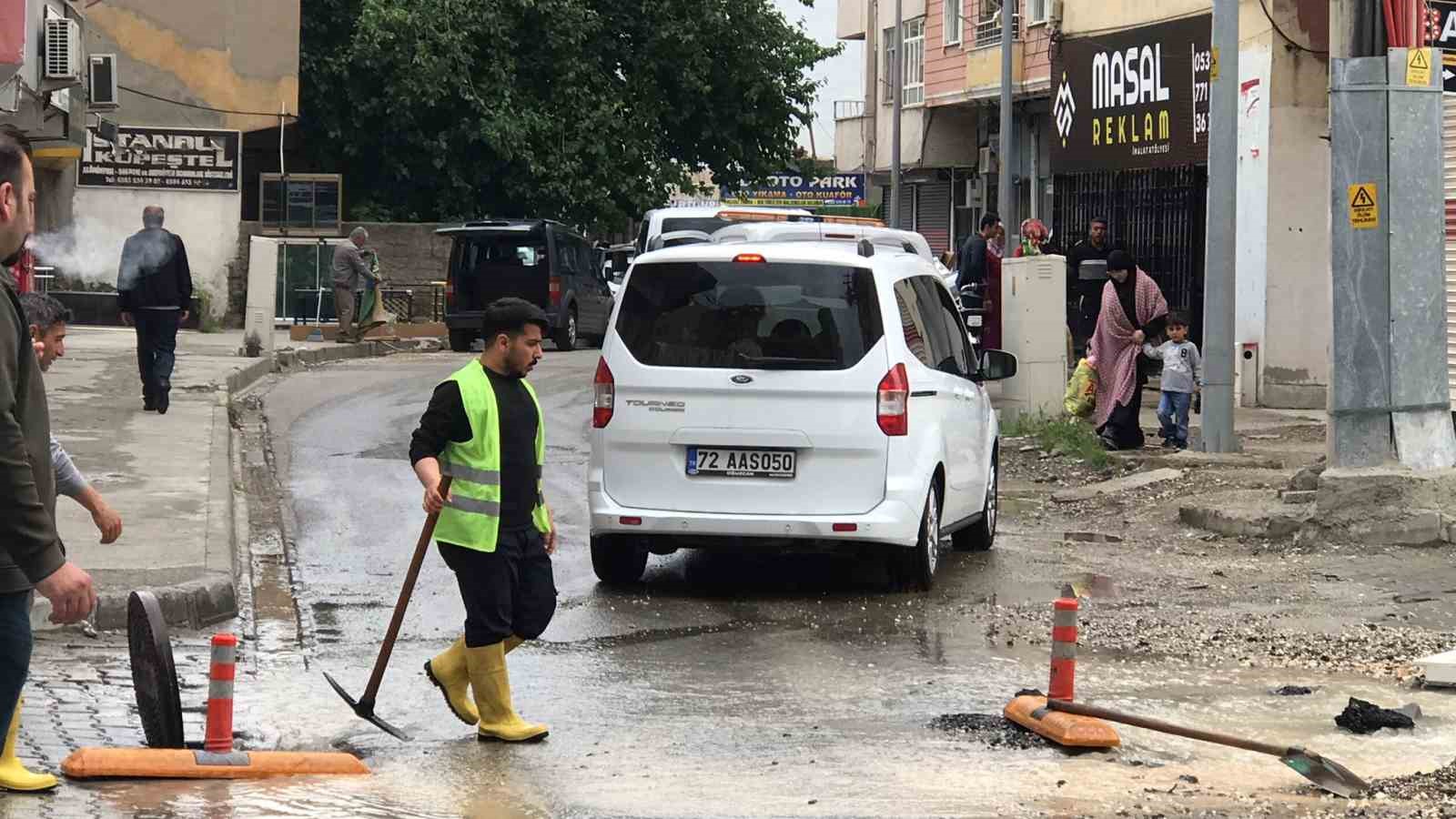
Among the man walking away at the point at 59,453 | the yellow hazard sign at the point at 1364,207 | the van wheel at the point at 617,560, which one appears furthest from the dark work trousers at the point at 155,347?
the man walking away at the point at 59,453

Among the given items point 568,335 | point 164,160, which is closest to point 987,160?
point 568,335

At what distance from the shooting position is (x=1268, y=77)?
2177 cm

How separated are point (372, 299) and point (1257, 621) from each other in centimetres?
2303

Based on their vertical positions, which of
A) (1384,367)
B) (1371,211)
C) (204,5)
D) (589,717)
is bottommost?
(589,717)

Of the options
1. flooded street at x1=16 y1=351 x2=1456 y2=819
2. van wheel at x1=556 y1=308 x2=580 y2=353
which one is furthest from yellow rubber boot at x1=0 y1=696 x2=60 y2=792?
van wheel at x1=556 y1=308 x2=580 y2=353

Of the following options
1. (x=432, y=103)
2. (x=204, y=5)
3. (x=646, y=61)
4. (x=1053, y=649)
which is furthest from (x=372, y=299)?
(x=1053, y=649)

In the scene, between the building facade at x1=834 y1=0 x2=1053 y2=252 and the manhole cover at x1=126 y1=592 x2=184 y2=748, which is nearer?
the manhole cover at x1=126 y1=592 x2=184 y2=748

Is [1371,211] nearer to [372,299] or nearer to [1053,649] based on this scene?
[1053,649]

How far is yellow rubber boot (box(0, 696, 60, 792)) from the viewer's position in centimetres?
604

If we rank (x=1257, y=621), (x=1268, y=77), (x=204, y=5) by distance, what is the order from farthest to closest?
(x=204, y=5)
(x=1268, y=77)
(x=1257, y=621)

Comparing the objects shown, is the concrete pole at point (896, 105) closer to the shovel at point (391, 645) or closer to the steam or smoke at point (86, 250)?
the steam or smoke at point (86, 250)

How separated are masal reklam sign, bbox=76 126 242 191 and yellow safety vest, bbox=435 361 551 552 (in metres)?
29.2

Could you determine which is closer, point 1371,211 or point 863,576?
point 863,576

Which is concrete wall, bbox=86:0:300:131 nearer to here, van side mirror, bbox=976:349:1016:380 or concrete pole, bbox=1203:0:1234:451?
concrete pole, bbox=1203:0:1234:451
